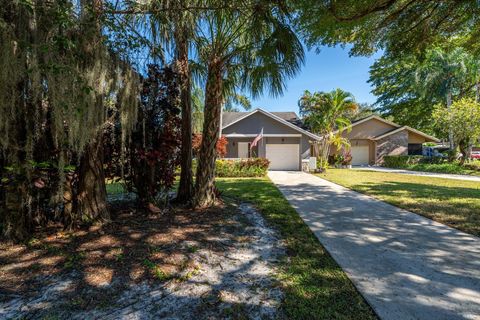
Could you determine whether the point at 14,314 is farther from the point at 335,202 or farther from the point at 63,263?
the point at 335,202

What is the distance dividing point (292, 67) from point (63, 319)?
13.9 ft

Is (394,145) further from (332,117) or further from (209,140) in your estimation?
(209,140)

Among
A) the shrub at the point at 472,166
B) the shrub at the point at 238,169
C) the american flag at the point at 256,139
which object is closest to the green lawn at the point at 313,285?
the shrub at the point at 238,169

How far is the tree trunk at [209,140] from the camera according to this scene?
5.43 metres

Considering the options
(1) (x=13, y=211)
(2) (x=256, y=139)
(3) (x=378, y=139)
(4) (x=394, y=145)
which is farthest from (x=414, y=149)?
(1) (x=13, y=211)

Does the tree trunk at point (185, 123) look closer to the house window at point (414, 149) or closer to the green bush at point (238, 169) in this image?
the green bush at point (238, 169)

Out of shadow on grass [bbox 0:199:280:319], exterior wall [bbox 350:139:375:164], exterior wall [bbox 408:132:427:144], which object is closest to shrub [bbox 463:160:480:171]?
exterior wall [bbox 350:139:375:164]

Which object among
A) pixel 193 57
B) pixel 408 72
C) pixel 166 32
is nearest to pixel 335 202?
pixel 193 57

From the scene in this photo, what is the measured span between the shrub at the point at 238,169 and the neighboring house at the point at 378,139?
1170 cm

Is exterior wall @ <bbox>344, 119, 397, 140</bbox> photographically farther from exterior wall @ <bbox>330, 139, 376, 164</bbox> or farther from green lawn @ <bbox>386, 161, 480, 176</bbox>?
green lawn @ <bbox>386, 161, 480, 176</bbox>

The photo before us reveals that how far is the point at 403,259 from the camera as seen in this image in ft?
10.7

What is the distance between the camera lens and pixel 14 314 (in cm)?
208

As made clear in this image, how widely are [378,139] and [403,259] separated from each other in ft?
75.1

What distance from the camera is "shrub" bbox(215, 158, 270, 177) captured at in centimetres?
1351
